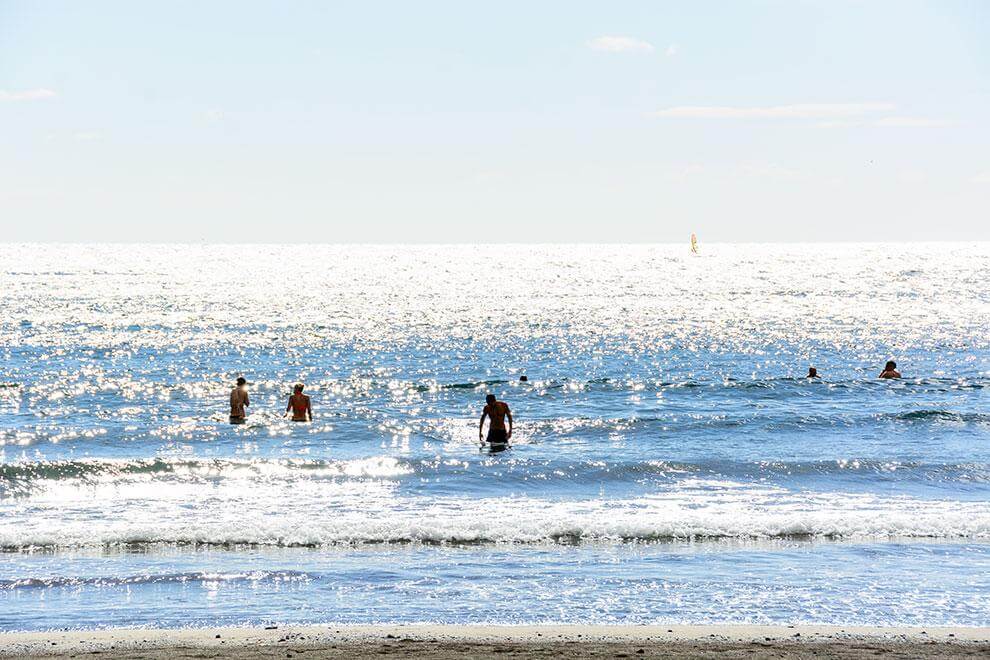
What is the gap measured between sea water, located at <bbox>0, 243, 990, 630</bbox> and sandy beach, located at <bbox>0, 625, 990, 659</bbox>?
599 mm

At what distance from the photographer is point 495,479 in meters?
22.1

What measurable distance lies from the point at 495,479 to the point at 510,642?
11.6 m

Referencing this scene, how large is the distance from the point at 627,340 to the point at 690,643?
47517mm

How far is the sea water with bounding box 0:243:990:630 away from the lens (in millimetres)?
12758

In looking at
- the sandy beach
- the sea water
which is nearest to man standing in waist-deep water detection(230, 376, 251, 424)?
the sea water

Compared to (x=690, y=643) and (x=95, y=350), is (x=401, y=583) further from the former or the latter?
(x=95, y=350)

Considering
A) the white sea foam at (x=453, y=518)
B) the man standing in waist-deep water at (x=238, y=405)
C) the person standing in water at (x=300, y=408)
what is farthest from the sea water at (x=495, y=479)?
the man standing in waist-deep water at (x=238, y=405)

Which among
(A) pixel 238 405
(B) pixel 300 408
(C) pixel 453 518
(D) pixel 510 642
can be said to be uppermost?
(A) pixel 238 405

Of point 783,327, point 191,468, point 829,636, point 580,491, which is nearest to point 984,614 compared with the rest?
point 829,636

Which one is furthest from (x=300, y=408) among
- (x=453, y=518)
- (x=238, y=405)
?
(x=453, y=518)

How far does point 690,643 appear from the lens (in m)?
10.5

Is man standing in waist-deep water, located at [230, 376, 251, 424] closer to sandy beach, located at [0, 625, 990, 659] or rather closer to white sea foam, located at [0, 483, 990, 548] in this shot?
white sea foam, located at [0, 483, 990, 548]

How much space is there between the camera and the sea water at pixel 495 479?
41.9 ft

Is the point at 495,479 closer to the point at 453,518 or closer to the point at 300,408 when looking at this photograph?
the point at 453,518
